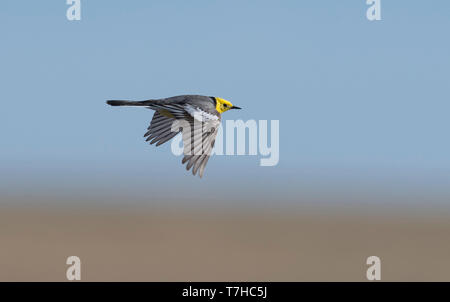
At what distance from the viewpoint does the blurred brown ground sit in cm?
3500

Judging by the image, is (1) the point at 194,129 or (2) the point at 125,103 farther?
(1) the point at 194,129

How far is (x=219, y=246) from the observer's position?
47219mm

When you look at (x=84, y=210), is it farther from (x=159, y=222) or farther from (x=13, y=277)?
(x=13, y=277)

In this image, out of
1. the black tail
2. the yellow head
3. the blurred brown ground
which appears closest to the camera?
the black tail

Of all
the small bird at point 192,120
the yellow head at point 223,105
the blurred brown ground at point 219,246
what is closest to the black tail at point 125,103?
the small bird at point 192,120

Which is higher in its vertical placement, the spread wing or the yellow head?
the yellow head

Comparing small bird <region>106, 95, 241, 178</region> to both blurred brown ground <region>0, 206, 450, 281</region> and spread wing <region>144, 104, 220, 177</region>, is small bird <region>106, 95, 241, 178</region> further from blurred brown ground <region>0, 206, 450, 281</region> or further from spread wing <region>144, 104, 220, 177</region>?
blurred brown ground <region>0, 206, 450, 281</region>

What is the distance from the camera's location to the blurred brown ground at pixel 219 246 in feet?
115

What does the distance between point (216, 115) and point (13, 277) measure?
2124 centimetres

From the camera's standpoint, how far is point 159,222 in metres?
59.6

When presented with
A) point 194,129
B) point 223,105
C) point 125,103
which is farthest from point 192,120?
point 223,105

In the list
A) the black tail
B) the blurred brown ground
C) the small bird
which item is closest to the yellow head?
the small bird

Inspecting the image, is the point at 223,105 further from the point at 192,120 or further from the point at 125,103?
the point at 125,103
